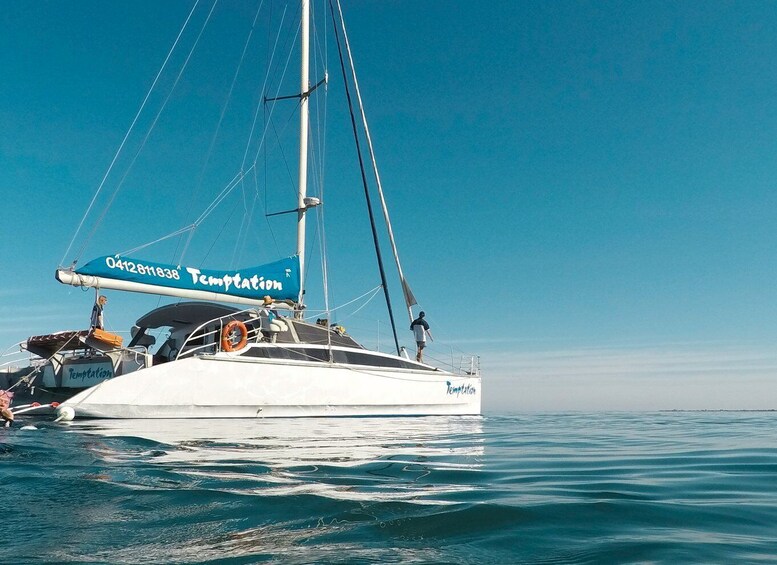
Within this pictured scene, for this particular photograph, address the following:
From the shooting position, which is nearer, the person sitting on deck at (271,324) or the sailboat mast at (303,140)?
the person sitting on deck at (271,324)

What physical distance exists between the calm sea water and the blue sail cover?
266 inches

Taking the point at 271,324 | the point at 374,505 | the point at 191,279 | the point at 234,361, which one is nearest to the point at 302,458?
the point at 374,505

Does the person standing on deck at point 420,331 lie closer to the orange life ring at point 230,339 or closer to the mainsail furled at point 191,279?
the mainsail furled at point 191,279

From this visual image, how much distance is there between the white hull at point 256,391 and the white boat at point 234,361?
0.02m

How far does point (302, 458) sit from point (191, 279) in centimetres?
919

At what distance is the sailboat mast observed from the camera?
17.5 metres

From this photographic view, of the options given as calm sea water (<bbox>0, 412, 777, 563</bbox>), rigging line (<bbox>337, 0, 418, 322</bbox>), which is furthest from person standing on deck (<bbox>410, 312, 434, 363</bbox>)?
calm sea water (<bbox>0, 412, 777, 563</bbox>)

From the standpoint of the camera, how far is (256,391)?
1302cm

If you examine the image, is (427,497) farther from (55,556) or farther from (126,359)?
(126,359)

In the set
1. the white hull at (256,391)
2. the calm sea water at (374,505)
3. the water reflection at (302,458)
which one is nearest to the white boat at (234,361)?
the white hull at (256,391)

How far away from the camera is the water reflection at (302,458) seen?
14.2ft

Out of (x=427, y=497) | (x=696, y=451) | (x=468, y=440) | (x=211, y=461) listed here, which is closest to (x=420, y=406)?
(x=468, y=440)

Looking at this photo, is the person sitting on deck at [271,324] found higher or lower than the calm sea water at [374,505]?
higher

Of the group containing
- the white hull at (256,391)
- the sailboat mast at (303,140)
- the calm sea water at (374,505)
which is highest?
the sailboat mast at (303,140)
